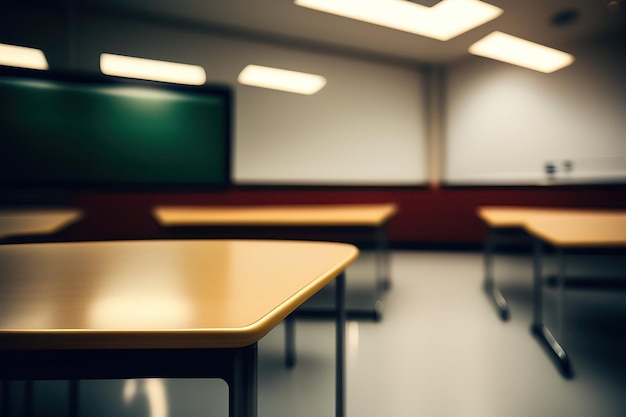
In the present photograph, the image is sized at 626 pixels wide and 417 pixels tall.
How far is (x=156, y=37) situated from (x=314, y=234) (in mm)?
3435

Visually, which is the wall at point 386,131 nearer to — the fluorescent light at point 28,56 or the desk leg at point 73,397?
the fluorescent light at point 28,56

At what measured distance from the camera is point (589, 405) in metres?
1.51

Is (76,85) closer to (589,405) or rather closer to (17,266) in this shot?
(17,266)

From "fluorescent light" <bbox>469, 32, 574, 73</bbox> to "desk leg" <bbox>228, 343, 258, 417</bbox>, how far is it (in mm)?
5169

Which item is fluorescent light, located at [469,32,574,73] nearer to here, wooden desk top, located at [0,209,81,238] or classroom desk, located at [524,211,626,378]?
classroom desk, located at [524,211,626,378]

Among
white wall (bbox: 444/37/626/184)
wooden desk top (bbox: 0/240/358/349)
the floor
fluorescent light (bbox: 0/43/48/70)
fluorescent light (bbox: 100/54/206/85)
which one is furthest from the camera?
white wall (bbox: 444/37/626/184)

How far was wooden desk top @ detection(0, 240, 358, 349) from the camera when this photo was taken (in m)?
0.43

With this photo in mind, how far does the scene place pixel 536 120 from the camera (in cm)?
505

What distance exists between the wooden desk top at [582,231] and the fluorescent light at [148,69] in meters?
3.59

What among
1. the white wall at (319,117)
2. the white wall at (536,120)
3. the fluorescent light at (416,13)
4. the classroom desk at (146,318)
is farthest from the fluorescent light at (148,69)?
the classroom desk at (146,318)

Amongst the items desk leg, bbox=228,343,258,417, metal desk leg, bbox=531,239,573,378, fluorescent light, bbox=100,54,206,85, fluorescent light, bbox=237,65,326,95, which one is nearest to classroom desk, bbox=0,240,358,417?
desk leg, bbox=228,343,258,417

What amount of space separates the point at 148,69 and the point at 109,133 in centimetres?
404

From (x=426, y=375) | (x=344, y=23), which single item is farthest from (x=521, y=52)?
(x=426, y=375)

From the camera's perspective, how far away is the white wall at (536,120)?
4641mm
